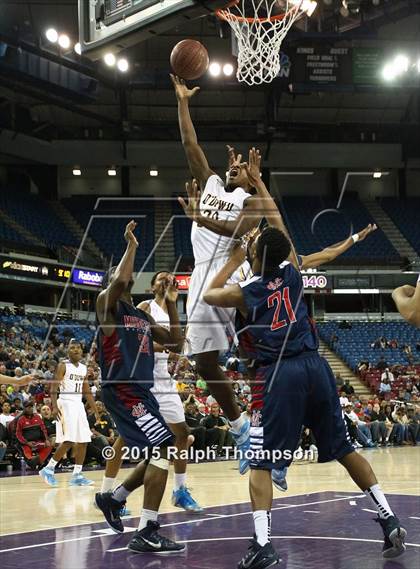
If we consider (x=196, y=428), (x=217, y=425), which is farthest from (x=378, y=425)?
(x=196, y=428)

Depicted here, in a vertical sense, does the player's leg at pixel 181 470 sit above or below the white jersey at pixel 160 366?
below

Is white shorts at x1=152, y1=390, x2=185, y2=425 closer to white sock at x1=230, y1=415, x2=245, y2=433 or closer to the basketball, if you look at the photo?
white sock at x1=230, y1=415, x2=245, y2=433

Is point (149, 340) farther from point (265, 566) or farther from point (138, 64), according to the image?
point (138, 64)

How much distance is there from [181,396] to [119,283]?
420 inches

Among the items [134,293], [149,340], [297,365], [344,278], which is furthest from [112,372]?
[344,278]

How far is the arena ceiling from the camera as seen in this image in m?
24.6

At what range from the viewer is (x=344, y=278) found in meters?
28.9

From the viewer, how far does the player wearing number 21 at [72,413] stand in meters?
9.46

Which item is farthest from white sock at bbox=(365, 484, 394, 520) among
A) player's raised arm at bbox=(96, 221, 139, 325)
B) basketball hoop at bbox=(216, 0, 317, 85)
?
basketball hoop at bbox=(216, 0, 317, 85)

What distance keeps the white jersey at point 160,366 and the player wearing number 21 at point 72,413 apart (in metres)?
2.66

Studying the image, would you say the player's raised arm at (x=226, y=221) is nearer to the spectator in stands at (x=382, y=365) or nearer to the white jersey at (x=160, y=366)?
the white jersey at (x=160, y=366)

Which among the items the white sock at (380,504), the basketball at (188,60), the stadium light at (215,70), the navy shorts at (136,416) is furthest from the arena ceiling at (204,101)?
the white sock at (380,504)

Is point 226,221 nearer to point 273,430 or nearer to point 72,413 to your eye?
point 273,430

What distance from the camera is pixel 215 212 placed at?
5.50 metres
